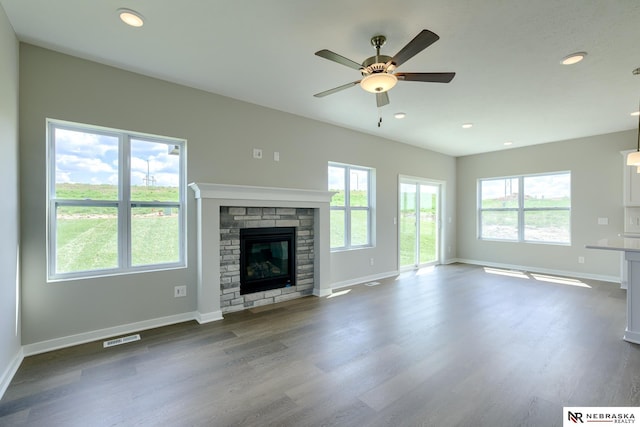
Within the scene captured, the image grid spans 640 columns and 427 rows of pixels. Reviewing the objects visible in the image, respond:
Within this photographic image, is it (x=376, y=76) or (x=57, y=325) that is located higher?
(x=376, y=76)

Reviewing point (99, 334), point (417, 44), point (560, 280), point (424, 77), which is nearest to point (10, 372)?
point (99, 334)

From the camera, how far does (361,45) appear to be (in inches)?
103

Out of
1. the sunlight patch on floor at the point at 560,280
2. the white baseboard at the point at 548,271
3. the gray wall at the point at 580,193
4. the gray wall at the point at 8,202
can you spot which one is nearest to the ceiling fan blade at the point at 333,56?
the gray wall at the point at 8,202

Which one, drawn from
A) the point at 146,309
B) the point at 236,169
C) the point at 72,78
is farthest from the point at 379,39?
Answer: the point at 146,309

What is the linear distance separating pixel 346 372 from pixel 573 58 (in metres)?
3.54

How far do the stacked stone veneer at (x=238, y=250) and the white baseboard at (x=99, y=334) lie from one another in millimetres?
563

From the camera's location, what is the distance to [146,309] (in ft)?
10.7

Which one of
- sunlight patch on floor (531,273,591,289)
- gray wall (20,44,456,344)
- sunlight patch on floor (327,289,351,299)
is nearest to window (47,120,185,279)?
gray wall (20,44,456,344)

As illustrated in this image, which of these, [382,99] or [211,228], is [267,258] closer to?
[211,228]

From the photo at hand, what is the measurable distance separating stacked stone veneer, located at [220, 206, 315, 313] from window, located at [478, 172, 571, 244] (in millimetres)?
4939

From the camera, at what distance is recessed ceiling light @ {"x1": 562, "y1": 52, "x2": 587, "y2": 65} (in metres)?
2.71

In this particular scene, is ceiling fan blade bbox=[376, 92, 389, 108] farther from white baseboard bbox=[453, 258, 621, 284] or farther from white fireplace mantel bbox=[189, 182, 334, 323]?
white baseboard bbox=[453, 258, 621, 284]

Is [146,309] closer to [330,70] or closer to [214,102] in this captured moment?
[214,102]

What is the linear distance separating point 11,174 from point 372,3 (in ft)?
10.3
